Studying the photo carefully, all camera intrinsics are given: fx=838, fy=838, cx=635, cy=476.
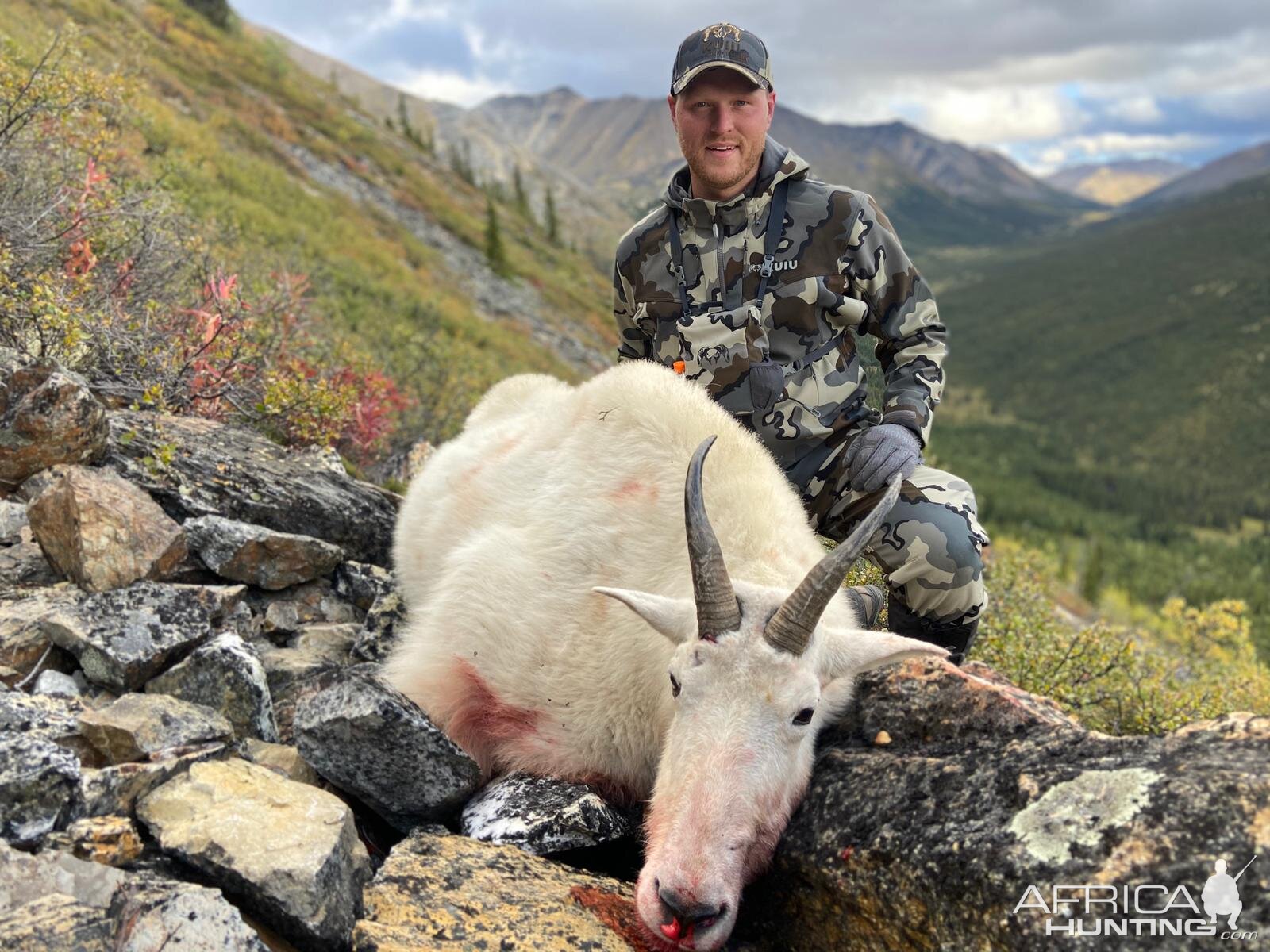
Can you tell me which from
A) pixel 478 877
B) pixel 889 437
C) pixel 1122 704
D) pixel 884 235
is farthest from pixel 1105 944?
pixel 1122 704

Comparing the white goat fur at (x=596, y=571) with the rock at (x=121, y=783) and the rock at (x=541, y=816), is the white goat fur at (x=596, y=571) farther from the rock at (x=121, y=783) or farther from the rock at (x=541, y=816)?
the rock at (x=121, y=783)

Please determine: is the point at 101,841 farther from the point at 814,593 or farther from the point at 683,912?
the point at 814,593

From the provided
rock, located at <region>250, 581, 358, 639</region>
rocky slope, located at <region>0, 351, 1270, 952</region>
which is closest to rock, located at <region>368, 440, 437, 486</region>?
rock, located at <region>250, 581, 358, 639</region>

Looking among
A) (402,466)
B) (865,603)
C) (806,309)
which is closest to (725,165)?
(806,309)

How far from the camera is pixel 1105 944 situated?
2246mm

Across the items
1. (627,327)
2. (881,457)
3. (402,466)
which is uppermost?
(627,327)

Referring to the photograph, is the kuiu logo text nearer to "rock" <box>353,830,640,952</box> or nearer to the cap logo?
the cap logo

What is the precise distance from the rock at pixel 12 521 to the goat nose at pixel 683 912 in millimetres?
3692

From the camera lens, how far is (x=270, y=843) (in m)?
2.74

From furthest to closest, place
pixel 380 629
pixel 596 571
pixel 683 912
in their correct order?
1. pixel 380 629
2. pixel 596 571
3. pixel 683 912

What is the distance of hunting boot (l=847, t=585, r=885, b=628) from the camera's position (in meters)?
4.20

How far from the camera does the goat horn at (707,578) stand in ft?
10.4

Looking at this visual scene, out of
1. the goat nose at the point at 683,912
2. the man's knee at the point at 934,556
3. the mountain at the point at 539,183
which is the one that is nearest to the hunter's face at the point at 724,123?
the man's knee at the point at 934,556

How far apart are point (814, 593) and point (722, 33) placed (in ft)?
12.5
